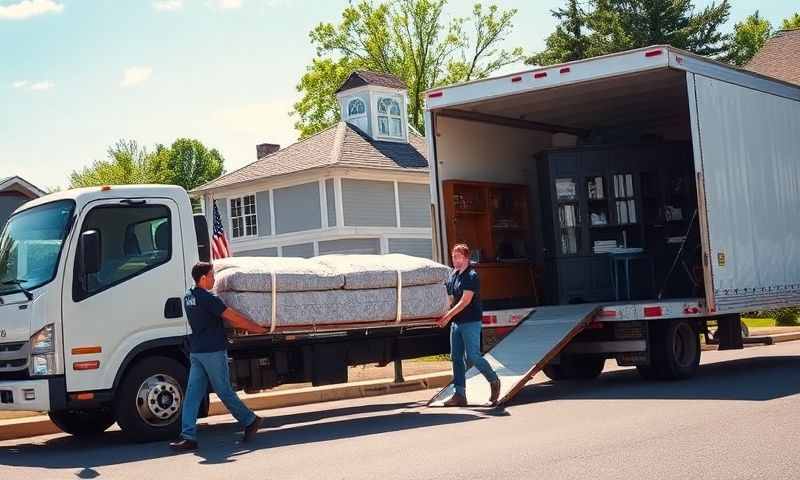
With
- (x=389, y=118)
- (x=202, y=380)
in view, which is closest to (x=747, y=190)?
(x=202, y=380)

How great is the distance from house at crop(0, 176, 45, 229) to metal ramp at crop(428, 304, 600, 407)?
1865 cm

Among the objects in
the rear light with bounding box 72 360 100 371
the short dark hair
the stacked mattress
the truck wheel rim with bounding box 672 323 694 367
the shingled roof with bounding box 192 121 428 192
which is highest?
the shingled roof with bounding box 192 121 428 192

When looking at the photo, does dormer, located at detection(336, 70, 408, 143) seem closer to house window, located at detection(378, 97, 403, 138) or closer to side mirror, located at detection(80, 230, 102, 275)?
house window, located at detection(378, 97, 403, 138)

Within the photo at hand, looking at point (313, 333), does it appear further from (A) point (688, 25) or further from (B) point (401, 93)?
(A) point (688, 25)

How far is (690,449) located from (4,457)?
22.3 ft

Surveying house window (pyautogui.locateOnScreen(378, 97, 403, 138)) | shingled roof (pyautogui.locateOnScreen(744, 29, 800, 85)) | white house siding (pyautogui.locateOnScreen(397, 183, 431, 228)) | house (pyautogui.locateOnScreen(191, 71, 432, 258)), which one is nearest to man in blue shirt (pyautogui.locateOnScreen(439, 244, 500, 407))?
house (pyautogui.locateOnScreen(191, 71, 432, 258))

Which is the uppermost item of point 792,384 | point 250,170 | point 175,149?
point 175,149

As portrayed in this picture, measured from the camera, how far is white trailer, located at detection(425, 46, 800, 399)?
13883 millimetres

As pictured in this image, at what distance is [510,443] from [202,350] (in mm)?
3097

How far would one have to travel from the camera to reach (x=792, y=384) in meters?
13.2

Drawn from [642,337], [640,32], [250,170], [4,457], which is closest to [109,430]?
[4,457]

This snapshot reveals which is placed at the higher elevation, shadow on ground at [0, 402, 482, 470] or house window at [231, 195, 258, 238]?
house window at [231, 195, 258, 238]

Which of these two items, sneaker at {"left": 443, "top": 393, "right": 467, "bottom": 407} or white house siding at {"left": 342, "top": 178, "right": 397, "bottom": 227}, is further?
white house siding at {"left": 342, "top": 178, "right": 397, "bottom": 227}

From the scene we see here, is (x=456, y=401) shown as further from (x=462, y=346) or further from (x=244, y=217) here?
(x=244, y=217)
